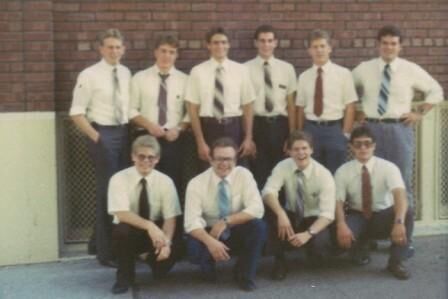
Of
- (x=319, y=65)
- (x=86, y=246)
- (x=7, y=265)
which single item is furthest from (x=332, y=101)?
(x=7, y=265)

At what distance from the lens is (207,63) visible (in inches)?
265

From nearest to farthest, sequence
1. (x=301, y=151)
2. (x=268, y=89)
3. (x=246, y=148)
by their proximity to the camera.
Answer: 1. (x=301, y=151)
2. (x=246, y=148)
3. (x=268, y=89)

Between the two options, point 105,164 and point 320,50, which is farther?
point 320,50

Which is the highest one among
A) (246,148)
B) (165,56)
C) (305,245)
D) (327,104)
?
(165,56)

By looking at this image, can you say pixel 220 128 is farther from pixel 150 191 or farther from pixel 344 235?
pixel 344 235

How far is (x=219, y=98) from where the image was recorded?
6.65m

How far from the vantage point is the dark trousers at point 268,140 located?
6910 millimetres

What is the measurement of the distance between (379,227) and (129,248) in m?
2.08

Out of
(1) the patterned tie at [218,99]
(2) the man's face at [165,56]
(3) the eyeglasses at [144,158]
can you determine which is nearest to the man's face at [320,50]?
(1) the patterned tie at [218,99]

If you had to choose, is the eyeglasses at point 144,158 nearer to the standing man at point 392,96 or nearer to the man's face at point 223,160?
the man's face at point 223,160

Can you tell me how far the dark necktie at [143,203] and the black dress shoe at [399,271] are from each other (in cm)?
206

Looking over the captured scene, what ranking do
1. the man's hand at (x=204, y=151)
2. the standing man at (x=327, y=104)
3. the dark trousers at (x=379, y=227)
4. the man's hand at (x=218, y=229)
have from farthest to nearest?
the standing man at (x=327, y=104) < the man's hand at (x=204, y=151) < the dark trousers at (x=379, y=227) < the man's hand at (x=218, y=229)

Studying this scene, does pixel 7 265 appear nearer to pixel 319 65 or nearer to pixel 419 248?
pixel 319 65

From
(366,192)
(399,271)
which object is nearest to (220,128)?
(366,192)
